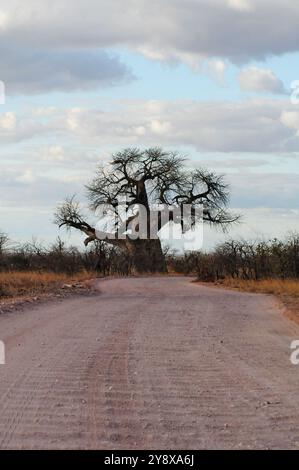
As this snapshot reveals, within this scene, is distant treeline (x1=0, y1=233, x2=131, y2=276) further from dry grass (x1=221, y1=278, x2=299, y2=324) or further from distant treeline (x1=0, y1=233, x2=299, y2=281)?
dry grass (x1=221, y1=278, x2=299, y2=324)

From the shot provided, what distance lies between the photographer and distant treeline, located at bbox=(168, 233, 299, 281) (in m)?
37.3

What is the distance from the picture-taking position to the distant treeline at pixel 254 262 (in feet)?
123

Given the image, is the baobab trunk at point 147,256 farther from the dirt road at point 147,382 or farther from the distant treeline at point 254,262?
the dirt road at point 147,382

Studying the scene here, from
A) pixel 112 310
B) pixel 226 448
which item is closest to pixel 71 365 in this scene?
pixel 226 448

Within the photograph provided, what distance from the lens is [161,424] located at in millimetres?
7453

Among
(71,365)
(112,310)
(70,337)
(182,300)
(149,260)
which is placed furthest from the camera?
(149,260)

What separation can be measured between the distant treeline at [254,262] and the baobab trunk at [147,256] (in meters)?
10.7

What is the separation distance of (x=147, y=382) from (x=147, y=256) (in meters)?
44.6

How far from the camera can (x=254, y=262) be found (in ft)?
127

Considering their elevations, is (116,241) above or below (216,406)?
above

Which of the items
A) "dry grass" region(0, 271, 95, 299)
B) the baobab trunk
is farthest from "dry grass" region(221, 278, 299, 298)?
the baobab trunk

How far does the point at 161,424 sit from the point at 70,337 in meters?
6.20
